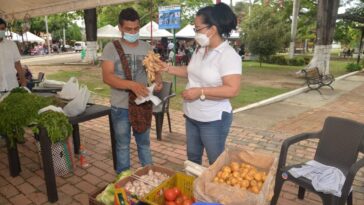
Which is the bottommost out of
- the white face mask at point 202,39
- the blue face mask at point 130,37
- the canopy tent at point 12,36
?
the white face mask at point 202,39

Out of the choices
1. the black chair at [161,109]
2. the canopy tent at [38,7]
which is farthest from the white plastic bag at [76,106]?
the canopy tent at [38,7]

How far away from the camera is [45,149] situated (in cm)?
298

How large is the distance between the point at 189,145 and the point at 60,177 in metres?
1.99

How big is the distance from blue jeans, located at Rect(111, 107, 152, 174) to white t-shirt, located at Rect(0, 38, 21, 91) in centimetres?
267

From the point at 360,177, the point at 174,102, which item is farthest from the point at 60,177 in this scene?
the point at 174,102

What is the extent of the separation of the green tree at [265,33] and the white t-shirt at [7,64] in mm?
16658

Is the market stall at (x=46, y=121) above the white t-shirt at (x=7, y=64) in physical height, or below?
below

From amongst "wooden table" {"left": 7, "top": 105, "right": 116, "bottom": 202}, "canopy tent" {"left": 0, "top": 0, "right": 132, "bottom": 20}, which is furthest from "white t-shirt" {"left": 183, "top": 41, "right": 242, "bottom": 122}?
"canopy tent" {"left": 0, "top": 0, "right": 132, "bottom": 20}

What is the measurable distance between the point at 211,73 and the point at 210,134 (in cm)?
52

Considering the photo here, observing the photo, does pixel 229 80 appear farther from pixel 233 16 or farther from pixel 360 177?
pixel 360 177

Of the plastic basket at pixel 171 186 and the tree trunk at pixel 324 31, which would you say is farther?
the tree trunk at pixel 324 31

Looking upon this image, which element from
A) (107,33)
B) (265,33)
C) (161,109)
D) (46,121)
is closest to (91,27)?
(107,33)

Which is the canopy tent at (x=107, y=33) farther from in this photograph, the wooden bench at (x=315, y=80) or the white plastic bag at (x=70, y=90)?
the white plastic bag at (x=70, y=90)

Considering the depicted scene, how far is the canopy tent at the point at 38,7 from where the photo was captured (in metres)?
5.25
